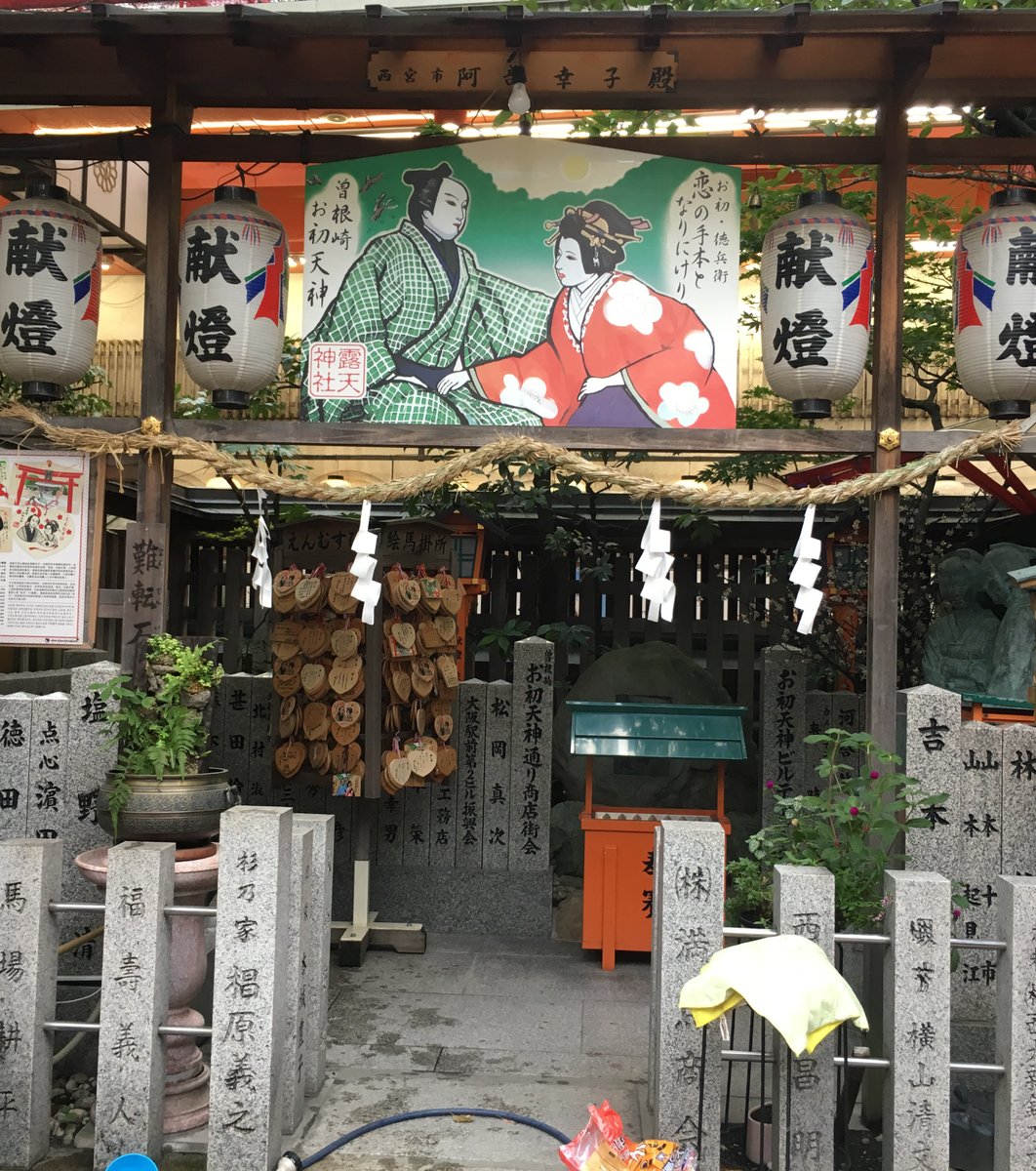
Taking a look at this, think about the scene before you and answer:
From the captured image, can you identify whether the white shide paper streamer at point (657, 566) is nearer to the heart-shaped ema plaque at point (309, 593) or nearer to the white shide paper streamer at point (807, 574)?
the white shide paper streamer at point (807, 574)

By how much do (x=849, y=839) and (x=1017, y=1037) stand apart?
1.19 metres

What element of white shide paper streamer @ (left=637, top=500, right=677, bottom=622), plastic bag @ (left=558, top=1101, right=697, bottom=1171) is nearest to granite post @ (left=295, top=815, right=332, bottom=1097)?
plastic bag @ (left=558, top=1101, right=697, bottom=1171)

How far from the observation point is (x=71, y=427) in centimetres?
631

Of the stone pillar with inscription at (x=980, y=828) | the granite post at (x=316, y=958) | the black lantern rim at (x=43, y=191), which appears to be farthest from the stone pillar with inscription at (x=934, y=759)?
the black lantern rim at (x=43, y=191)

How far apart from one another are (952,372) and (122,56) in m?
8.06

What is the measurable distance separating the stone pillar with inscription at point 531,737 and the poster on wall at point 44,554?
4.18 metres

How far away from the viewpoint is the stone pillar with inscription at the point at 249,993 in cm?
491

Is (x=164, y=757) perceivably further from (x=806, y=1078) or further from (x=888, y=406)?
(x=888, y=406)

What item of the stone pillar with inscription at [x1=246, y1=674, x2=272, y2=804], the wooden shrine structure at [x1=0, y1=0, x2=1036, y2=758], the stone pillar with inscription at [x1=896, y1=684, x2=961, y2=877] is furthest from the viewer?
the stone pillar with inscription at [x1=246, y1=674, x2=272, y2=804]

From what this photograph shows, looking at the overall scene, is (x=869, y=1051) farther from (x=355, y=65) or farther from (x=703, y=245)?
(x=355, y=65)

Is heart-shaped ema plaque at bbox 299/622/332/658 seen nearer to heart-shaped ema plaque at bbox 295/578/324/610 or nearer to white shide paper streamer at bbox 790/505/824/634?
heart-shaped ema plaque at bbox 295/578/324/610

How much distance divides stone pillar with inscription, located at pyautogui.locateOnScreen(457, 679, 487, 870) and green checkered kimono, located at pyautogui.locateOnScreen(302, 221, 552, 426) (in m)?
3.81

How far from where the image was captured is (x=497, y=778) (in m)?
9.49

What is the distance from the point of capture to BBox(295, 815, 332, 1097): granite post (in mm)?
5691
